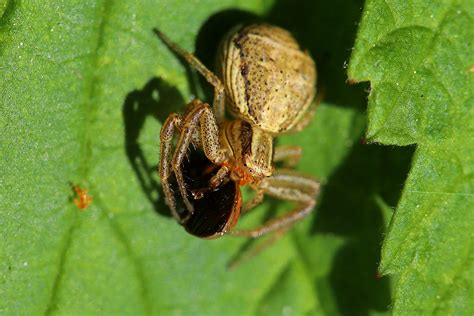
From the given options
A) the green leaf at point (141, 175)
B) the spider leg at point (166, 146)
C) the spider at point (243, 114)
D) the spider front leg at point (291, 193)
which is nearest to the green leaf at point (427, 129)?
the green leaf at point (141, 175)

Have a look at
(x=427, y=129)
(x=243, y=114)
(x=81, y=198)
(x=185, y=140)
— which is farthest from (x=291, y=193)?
(x=81, y=198)

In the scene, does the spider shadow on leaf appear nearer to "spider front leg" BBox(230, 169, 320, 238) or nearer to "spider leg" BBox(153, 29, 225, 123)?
"spider leg" BBox(153, 29, 225, 123)

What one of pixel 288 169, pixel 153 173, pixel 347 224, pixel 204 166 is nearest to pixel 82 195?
pixel 153 173

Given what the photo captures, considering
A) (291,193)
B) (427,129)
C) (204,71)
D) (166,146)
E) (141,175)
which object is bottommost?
(291,193)

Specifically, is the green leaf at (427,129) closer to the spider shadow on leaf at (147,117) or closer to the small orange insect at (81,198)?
the spider shadow on leaf at (147,117)

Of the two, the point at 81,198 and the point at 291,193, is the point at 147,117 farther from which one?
the point at 291,193

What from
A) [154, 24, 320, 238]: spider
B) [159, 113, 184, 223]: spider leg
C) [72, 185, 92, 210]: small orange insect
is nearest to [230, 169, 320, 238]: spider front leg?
[154, 24, 320, 238]: spider

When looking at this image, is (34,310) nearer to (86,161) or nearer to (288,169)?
(86,161)
